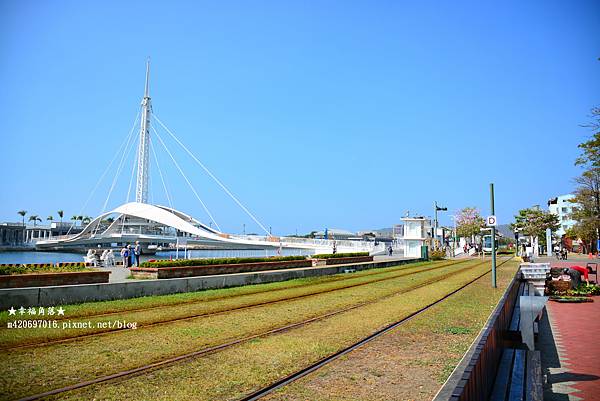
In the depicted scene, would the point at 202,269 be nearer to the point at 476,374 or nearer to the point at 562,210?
the point at 476,374

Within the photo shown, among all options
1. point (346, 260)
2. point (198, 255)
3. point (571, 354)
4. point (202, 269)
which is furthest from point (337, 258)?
point (571, 354)

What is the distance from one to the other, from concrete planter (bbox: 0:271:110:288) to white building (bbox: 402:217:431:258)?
3424 cm

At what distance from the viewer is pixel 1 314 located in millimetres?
10102

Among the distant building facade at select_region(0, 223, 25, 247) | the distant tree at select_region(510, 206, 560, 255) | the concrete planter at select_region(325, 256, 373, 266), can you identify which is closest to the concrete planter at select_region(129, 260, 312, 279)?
the concrete planter at select_region(325, 256, 373, 266)

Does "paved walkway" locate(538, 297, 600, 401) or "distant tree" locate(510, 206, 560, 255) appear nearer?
"paved walkway" locate(538, 297, 600, 401)

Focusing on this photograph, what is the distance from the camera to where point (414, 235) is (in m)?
43.9

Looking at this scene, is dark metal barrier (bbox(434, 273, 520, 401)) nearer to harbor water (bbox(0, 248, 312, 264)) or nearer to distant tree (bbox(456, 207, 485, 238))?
harbor water (bbox(0, 248, 312, 264))

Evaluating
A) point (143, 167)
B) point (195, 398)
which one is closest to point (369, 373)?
point (195, 398)

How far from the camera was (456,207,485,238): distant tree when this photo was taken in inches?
3438

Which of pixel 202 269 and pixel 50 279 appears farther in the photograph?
pixel 202 269

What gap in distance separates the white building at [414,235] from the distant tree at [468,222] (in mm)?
44346

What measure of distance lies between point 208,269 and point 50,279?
6.96 meters

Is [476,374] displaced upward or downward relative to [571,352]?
upward

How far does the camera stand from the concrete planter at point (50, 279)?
11727 mm
